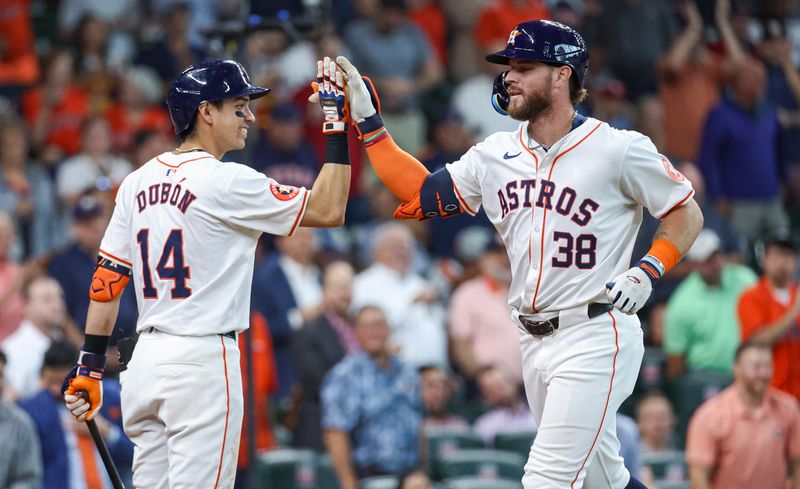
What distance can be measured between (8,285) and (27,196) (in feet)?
4.70

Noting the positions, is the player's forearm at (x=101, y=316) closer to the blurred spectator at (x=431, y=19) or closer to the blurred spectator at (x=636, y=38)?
the blurred spectator at (x=431, y=19)

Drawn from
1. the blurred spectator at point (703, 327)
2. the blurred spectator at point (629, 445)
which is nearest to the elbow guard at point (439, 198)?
the blurred spectator at point (629, 445)

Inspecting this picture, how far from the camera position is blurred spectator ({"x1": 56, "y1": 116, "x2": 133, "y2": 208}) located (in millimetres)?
11227

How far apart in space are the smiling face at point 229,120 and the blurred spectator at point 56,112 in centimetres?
607

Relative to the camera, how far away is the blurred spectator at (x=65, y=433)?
8.07m

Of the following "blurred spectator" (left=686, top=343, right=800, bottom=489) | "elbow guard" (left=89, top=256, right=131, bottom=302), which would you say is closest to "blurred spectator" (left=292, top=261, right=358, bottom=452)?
"blurred spectator" (left=686, top=343, right=800, bottom=489)

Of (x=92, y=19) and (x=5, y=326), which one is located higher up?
(x=92, y=19)

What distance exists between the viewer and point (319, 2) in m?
8.62

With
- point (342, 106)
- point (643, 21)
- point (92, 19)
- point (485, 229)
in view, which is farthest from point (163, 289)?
point (643, 21)

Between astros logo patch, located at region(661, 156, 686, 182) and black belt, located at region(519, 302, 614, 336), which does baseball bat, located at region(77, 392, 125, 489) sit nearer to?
black belt, located at region(519, 302, 614, 336)

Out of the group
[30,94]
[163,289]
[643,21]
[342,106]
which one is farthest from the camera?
[643,21]

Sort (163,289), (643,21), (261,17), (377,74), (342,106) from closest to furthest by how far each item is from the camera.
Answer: (163,289) < (342,106) < (261,17) < (377,74) < (643,21)

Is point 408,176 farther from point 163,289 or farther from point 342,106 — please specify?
point 163,289

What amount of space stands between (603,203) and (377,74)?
25.2 ft
